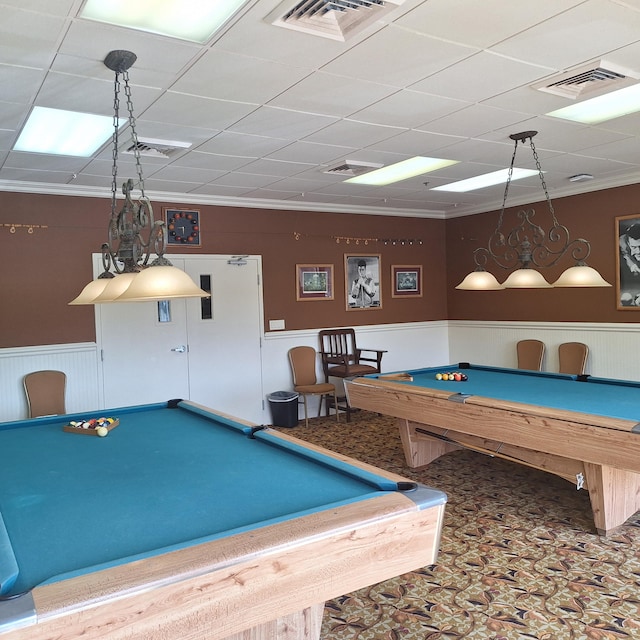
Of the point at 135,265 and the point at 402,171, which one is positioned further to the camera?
the point at 402,171

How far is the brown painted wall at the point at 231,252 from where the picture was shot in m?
5.45

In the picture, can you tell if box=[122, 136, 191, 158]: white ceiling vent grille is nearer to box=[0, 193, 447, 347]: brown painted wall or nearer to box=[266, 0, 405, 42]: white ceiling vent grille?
box=[0, 193, 447, 347]: brown painted wall

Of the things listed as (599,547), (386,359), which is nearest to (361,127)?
(599,547)

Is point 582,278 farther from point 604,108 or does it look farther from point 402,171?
point 402,171

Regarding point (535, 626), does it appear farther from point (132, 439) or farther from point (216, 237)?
point (216, 237)

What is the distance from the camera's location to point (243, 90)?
328 cm

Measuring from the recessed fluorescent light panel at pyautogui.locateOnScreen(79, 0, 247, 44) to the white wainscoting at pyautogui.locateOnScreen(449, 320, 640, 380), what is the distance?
17.7 ft

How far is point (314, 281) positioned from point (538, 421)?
420 cm

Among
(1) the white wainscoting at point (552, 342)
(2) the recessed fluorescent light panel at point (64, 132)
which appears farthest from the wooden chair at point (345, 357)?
(2) the recessed fluorescent light panel at point (64, 132)

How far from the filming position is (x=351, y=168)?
5305mm

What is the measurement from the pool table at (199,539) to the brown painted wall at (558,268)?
16.7 ft

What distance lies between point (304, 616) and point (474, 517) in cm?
212

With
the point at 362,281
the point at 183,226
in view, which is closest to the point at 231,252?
the point at 183,226

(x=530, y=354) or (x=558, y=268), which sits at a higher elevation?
(x=558, y=268)
